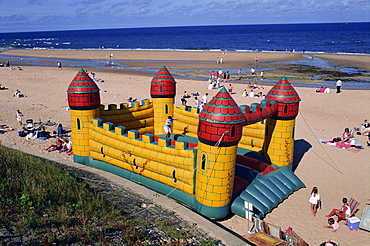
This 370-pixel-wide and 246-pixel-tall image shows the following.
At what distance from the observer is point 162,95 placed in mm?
14797

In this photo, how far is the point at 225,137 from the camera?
343 inches

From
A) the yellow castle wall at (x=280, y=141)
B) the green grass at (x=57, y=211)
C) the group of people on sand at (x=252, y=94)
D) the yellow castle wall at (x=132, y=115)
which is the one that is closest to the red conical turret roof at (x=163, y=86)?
the yellow castle wall at (x=132, y=115)

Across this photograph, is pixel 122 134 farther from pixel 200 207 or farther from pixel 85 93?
pixel 200 207

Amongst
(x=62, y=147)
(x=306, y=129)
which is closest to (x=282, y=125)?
(x=306, y=129)

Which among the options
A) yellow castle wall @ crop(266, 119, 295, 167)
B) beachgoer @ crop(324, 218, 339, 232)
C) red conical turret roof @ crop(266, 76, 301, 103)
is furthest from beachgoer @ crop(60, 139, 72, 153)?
beachgoer @ crop(324, 218, 339, 232)

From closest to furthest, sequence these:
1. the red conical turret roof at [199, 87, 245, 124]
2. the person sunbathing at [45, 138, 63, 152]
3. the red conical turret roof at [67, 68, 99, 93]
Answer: the red conical turret roof at [199, 87, 245, 124] < the red conical turret roof at [67, 68, 99, 93] < the person sunbathing at [45, 138, 63, 152]

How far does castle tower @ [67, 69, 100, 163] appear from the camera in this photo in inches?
488

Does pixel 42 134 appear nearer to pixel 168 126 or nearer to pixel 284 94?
pixel 168 126

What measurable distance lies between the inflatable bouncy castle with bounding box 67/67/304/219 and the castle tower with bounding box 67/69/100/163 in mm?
37

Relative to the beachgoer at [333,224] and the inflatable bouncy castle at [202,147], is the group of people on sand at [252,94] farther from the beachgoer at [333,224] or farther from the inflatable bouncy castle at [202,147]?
the beachgoer at [333,224]

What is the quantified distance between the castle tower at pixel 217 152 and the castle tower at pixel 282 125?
338 cm

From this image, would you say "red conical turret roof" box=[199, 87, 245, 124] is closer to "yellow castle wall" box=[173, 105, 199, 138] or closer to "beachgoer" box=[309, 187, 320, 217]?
"beachgoer" box=[309, 187, 320, 217]

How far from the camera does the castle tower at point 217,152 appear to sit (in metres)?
8.68

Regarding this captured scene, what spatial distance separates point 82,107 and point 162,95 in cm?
371
